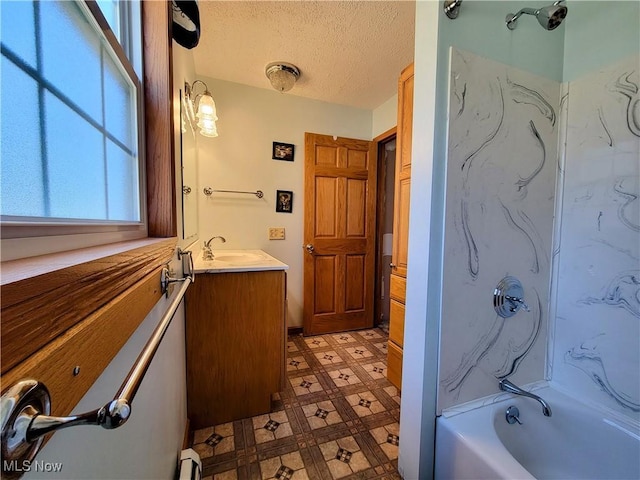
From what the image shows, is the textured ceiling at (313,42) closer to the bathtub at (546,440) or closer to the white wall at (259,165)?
the white wall at (259,165)

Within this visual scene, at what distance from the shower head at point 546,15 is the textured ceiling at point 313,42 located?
0.69 m

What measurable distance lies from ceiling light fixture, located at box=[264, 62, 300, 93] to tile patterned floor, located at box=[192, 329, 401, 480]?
8.08ft

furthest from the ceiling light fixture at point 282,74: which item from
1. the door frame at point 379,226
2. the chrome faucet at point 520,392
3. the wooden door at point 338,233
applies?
the chrome faucet at point 520,392

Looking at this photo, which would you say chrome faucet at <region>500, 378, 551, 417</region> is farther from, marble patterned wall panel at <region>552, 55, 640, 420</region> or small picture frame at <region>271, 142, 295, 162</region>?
small picture frame at <region>271, 142, 295, 162</region>

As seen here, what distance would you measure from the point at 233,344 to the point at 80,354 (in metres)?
1.32

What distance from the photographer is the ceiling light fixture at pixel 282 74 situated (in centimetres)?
213

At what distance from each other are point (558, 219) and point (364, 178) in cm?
184

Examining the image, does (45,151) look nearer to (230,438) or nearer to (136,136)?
(136,136)

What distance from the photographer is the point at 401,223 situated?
69.8 inches

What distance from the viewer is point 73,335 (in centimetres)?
30

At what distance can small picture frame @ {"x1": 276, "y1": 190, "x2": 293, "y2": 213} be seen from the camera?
2.69 meters

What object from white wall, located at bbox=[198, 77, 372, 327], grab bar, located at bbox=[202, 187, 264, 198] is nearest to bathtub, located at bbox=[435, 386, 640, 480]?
white wall, located at bbox=[198, 77, 372, 327]

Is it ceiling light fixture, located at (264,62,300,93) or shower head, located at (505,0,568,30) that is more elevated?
ceiling light fixture, located at (264,62,300,93)

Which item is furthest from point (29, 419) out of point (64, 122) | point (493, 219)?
point (493, 219)
